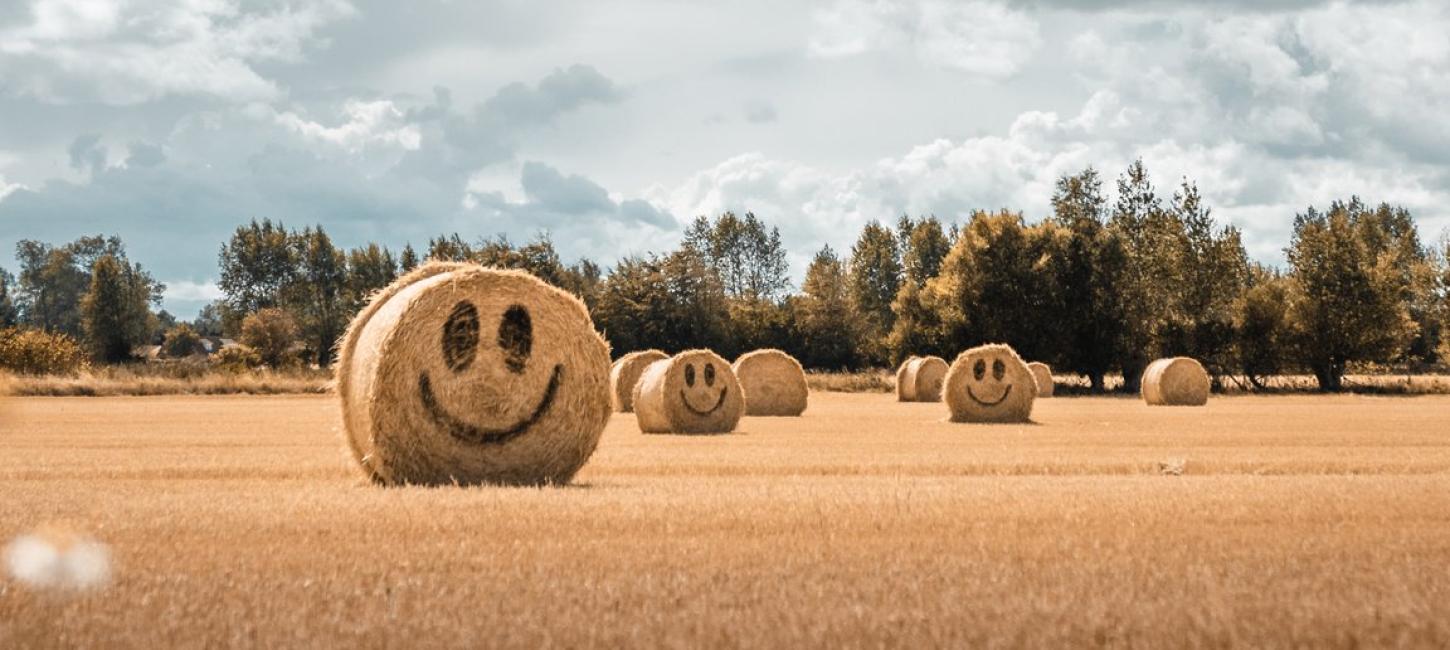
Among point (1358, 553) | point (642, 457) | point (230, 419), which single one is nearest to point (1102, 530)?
point (1358, 553)

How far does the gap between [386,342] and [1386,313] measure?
163ft

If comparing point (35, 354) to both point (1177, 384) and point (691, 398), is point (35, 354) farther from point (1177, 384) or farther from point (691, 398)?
point (1177, 384)

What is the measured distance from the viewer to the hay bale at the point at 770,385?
1242 inches

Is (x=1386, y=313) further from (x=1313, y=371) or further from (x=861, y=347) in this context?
(x=861, y=347)

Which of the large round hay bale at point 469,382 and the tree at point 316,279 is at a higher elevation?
the tree at point 316,279

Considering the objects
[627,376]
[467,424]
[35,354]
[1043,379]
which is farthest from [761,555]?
[35,354]

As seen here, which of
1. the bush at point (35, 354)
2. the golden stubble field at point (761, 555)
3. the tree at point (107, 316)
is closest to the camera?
the golden stubble field at point (761, 555)

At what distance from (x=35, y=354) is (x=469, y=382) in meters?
45.3

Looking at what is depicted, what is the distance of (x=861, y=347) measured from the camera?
237ft

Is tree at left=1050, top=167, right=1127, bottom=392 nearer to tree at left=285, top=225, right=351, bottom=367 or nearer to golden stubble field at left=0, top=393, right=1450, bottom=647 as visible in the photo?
golden stubble field at left=0, top=393, right=1450, bottom=647

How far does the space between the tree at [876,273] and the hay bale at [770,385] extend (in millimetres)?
60521

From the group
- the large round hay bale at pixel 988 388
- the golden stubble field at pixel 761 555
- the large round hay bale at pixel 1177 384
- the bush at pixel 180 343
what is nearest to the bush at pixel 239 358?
the bush at pixel 180 343

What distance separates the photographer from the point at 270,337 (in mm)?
75000

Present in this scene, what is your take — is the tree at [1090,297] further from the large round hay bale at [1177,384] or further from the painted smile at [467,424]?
the painted smile at [467,424]
